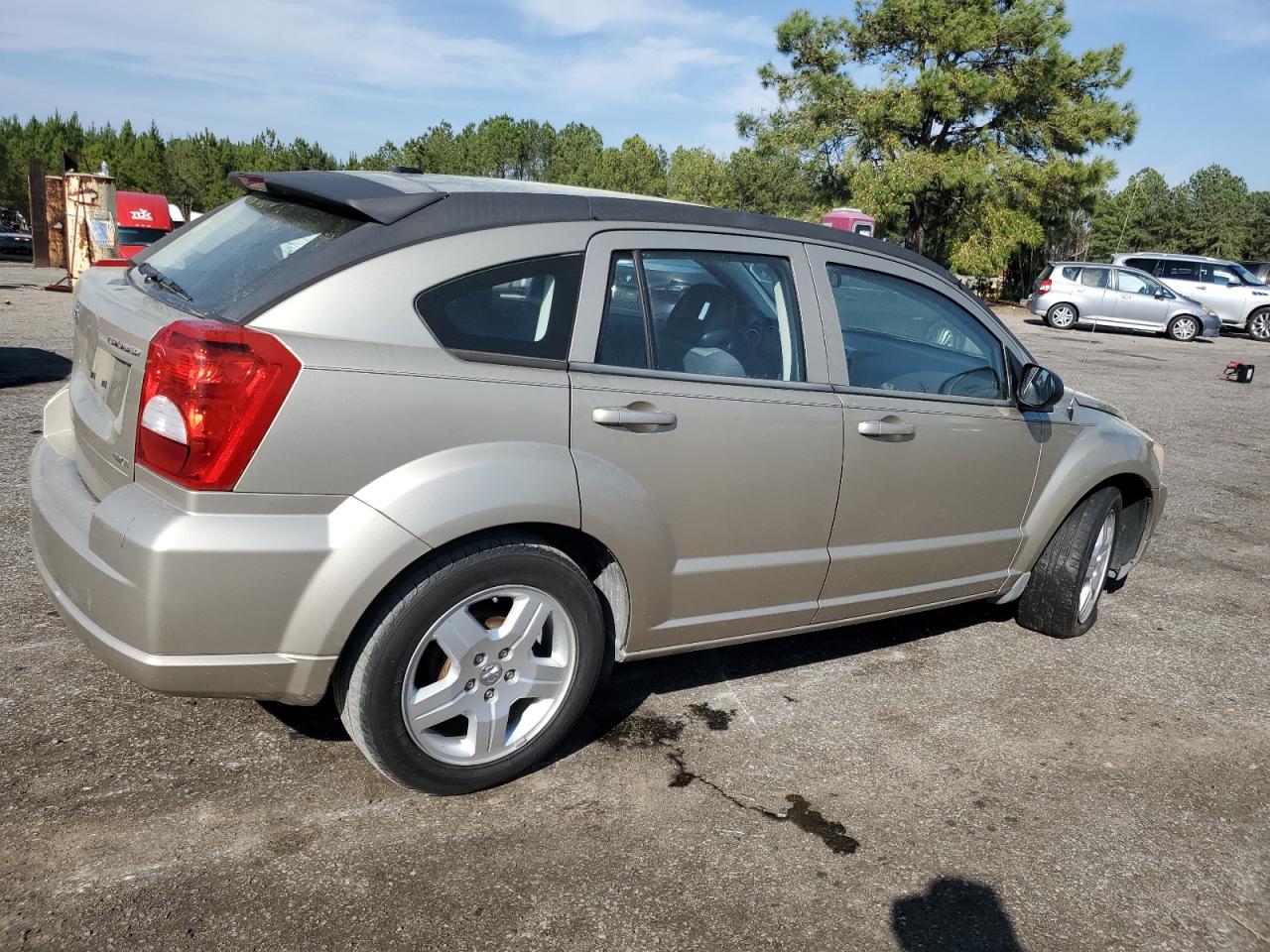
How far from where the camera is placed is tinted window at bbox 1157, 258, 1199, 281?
26.2 metres

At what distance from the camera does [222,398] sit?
244cm

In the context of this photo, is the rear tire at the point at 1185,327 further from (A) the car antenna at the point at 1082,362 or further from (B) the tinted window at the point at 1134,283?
(A) the car antenna at the point at 1082,362

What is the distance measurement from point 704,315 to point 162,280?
1.67 m

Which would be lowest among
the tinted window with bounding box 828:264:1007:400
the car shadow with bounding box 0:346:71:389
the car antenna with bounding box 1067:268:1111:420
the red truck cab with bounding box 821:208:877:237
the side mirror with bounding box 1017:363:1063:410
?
the car shadow with bounding box 0:346:71:389

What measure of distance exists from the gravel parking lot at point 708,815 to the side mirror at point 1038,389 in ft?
3.66

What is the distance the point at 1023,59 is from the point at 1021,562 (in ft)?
109

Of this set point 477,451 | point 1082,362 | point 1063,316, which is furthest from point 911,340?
point 1063,316

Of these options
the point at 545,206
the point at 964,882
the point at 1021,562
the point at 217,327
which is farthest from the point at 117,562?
the point at 1021,562

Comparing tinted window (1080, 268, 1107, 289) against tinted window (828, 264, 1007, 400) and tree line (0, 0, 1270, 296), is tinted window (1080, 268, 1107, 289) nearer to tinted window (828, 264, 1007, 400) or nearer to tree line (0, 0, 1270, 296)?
tree line (0, 0, 1270, 296)

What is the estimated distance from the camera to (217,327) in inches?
97.8

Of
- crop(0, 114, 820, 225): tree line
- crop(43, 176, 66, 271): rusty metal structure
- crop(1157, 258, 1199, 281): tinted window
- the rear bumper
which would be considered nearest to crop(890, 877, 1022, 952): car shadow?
the rear bumper

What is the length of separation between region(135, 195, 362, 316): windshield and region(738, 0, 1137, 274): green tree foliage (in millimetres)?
31936

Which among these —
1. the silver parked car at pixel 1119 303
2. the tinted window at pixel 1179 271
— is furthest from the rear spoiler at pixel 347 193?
the tinted window at pixel 1179 271

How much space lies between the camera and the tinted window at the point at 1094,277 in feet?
80.1
